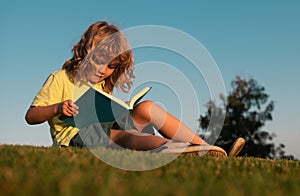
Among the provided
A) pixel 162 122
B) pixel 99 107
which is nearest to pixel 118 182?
pixel 99 107

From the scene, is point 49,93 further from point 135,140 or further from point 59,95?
point 135,140

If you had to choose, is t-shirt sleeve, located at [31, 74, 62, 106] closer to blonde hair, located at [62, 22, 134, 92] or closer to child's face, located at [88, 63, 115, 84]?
blonde hair, located at [62, 22, 134, 92]

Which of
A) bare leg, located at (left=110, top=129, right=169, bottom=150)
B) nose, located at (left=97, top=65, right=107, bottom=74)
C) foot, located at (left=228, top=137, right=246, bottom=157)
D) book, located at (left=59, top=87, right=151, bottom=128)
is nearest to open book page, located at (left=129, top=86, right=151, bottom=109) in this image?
book, located at (left=59, top=87, right=151, bottom=128)

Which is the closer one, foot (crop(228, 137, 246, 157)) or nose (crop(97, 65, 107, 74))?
foot (crop(228, 137, 246, 157))

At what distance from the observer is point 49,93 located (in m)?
4.98

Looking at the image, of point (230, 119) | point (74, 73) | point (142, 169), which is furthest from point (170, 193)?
point (230, 119)

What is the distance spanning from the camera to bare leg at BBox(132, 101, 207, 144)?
4613 millimetres

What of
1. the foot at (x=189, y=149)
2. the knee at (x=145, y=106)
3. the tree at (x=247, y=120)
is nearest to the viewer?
the foot at (x=189, y=149)

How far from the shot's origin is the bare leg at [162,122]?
15.1 ft

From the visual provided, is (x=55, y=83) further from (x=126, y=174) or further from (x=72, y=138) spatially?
(x=126, y=174)

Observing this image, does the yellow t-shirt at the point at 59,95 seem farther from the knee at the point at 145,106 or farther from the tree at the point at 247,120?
the tree at the point at 247,120

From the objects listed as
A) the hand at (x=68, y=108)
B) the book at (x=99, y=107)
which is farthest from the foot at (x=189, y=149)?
the hand at (x=68, y=108)

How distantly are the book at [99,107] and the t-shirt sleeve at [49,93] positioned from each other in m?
0.38

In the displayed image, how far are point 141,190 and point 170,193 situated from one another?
110 mm
